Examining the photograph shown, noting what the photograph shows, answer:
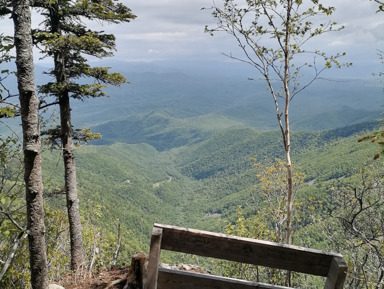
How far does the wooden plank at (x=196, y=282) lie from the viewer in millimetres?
2584

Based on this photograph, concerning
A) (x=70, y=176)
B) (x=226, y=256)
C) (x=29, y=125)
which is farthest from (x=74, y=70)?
(x=226, y=256)

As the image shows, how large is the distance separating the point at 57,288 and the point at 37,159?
2049mm

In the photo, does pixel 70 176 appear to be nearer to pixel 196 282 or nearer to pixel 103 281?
pixel 103 281

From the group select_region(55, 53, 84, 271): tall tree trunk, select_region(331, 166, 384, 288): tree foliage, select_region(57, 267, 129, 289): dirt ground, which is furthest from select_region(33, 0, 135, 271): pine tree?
select_region(331, 166, 384, 288): tree foliage

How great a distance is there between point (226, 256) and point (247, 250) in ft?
0.60

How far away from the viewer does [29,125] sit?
361 centimetres

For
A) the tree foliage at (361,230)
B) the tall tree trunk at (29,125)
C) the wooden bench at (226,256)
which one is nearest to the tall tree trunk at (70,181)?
the tall tree trunk at (29,125)

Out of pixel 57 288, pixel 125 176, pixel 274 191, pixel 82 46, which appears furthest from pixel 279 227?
pixel 125 176

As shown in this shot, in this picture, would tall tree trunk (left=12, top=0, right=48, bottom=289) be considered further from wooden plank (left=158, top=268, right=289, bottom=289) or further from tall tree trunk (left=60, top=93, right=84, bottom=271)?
tall tree trunk (left=60, top=93, right=84, bottom=271)

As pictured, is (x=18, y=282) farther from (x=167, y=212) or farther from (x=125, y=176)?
(x=125, y=176)

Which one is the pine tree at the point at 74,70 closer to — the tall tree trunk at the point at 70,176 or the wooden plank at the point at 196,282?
the tall tree trunk at the point at 70,176

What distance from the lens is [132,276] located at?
414cm

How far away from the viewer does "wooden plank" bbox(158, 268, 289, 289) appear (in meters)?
2.58

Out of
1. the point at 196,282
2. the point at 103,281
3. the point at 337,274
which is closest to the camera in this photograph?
the point at 337,274
